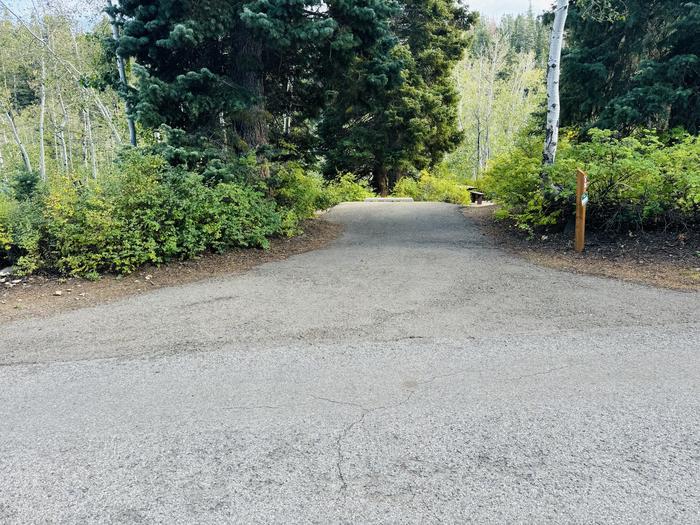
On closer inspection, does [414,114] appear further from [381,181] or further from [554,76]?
[554,76]

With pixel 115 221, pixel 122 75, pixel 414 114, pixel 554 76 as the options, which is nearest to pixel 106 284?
pixel 115 221

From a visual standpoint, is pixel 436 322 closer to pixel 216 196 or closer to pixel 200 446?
pixel 200 446

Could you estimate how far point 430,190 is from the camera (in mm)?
22734

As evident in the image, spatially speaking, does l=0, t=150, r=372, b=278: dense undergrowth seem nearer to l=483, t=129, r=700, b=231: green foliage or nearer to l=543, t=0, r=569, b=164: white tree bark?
l=483, t=129, r=700, b=231: green foliage

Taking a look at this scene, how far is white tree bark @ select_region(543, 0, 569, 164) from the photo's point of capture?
28.7ft

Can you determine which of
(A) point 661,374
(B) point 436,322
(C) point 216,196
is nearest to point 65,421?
(B) point 436,322

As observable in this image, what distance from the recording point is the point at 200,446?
269 centimetres

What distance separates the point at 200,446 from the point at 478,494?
1653 millimetres

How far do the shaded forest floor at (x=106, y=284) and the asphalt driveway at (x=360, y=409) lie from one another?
0.57m

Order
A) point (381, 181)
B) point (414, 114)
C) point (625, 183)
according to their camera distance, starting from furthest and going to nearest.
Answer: point (381, 181), point (414, 114), point (625, 183)

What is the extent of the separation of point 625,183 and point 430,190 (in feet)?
50.0

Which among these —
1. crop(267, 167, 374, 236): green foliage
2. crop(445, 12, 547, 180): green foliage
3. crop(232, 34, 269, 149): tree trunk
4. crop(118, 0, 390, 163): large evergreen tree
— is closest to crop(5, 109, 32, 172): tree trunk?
crop(118, 0, 390, 163): large evergreen tree

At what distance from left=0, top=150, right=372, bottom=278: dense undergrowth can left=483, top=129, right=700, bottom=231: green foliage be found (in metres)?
6.08

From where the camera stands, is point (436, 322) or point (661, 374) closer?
point (661, 374)
